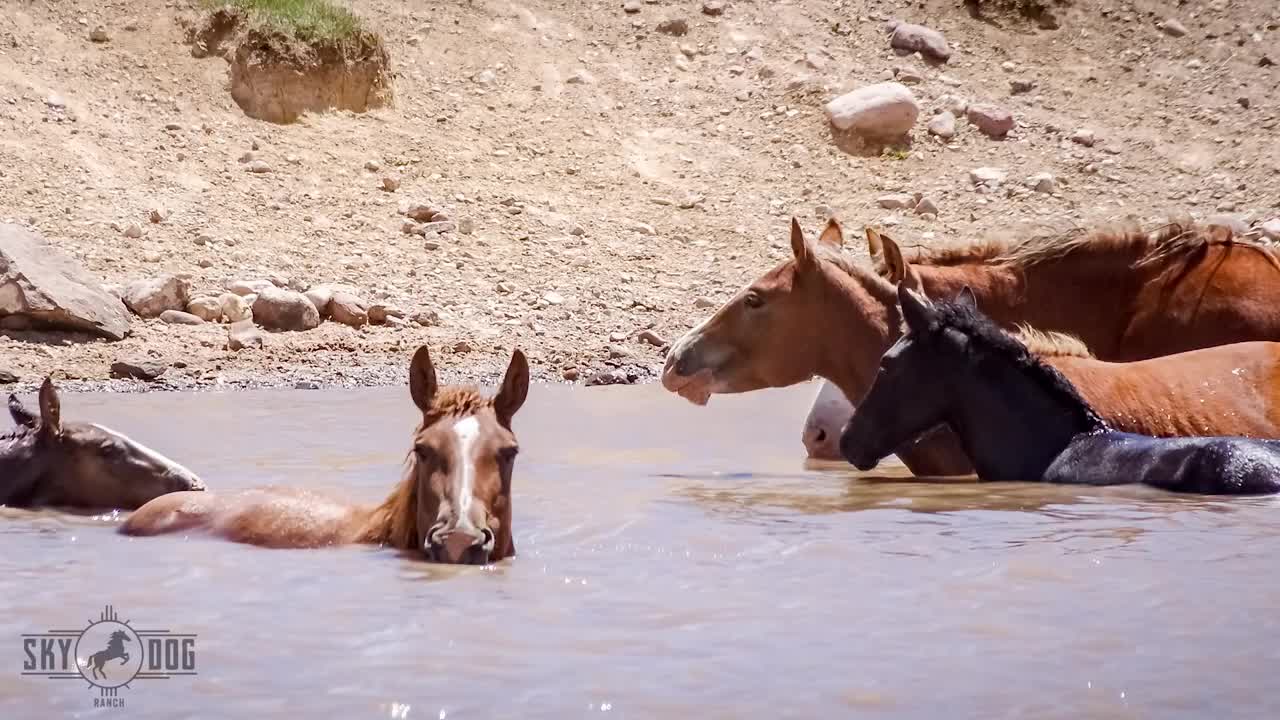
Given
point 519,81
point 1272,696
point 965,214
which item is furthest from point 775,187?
point 1272,696

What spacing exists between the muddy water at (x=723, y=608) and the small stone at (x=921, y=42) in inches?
607

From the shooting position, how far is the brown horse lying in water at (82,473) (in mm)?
6996

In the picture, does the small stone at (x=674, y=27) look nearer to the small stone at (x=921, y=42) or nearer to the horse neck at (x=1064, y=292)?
the small stone at (x=921, y=42)

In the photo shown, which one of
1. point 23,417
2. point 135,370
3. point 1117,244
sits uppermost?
point 1117,244

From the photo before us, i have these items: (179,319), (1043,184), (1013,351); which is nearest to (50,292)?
(179,319)

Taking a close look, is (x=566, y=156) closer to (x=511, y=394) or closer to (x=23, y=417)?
(x=23, y=417)

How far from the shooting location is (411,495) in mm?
5910

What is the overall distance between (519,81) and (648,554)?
1576 centimetres

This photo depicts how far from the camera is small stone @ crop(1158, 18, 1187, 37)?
24109 mm

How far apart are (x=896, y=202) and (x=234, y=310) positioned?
7724mm

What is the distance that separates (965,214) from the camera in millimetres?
19609

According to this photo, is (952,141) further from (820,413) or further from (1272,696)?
(1272,696)

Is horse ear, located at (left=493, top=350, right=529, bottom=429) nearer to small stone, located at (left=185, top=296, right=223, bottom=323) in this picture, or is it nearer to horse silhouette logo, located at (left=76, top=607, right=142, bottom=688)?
horse silhouette logo, located at (left=76, top=607, right=142, bottom=688)

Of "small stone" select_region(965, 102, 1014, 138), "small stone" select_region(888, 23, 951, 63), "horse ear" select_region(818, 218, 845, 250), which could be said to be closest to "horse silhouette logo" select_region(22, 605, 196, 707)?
"horse ear" select_region(818, 218, 845, 250)
